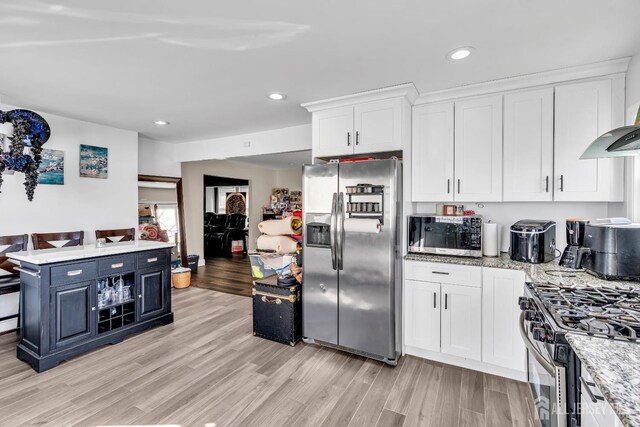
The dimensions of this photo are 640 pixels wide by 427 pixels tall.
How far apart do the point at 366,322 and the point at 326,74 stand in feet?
7.10

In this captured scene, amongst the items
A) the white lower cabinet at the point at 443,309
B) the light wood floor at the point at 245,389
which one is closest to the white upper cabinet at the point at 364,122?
the white lower cabinet at the point at 443,309

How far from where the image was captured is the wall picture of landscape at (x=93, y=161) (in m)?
4.07

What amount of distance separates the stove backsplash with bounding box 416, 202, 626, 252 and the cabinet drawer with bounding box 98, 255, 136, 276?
3.47 m

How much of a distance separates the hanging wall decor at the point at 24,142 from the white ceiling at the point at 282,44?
31cm

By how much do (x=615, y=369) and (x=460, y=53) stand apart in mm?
2049

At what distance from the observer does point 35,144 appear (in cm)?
294

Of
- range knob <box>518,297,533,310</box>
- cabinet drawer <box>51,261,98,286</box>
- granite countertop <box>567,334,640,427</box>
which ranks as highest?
granite countertop <box>567,334,640,427</box>

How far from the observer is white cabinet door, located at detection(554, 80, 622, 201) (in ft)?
7.74

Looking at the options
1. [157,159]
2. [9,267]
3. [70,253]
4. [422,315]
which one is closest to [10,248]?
[9,267]

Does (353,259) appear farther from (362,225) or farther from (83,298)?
(83,298)

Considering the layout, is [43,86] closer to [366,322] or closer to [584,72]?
[366,322]

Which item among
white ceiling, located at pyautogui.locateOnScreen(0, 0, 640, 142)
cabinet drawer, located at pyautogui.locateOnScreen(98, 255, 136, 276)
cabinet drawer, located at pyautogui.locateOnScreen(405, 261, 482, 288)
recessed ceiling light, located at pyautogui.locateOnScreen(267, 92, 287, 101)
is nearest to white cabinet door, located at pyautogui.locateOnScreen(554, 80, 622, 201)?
white ceiling, located at pyautogui.locateOnScreen(0, 0, 640, 142)

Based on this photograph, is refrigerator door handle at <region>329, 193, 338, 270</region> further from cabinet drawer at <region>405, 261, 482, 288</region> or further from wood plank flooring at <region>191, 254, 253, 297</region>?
wood plank flooring at <region>191, 254, 253, 297</region>

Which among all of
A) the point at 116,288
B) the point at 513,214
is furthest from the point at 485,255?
the point at 116,288
